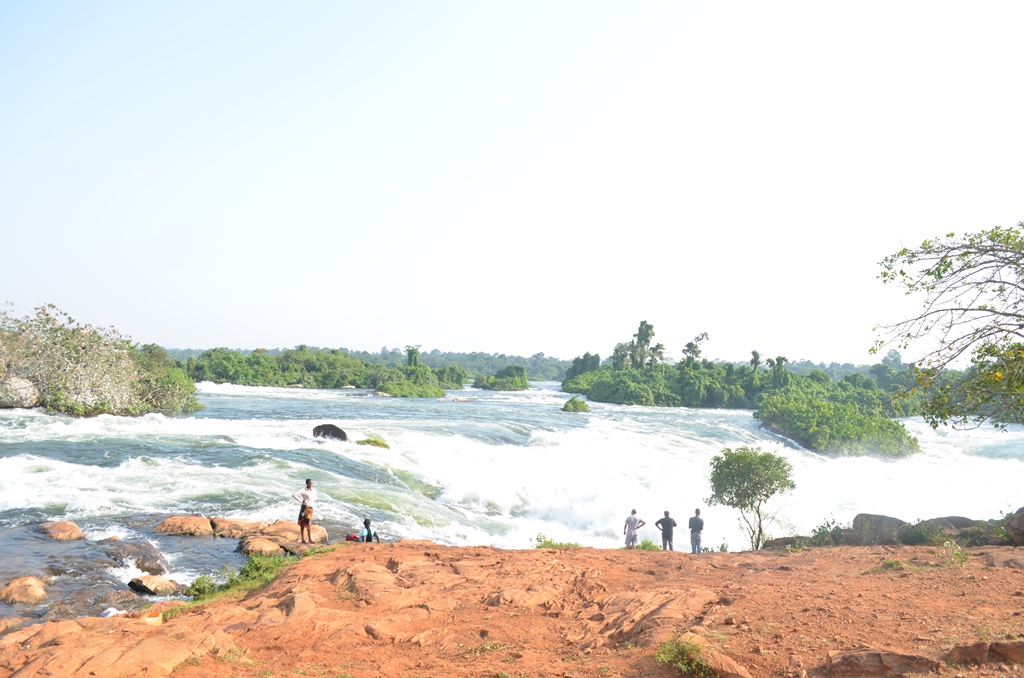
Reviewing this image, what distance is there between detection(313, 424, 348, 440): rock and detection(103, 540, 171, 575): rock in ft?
Result: 47.9

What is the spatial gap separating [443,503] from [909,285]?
15.8 meters

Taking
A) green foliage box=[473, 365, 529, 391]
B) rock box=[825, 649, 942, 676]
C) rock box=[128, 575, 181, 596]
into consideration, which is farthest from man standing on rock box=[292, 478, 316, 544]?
green foliage box=[473, 365, 529, 391]

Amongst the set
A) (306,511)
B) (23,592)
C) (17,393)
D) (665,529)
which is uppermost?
(17,393)

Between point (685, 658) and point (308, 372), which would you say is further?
point (308, 372)

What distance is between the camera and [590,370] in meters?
98.4

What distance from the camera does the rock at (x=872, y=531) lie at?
14323 mm

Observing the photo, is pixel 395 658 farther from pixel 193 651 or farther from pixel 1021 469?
pixel 1021 469

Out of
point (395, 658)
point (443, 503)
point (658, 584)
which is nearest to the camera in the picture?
point (395, 658)

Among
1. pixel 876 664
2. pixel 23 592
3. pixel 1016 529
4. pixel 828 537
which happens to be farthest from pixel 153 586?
pixel 1016 529

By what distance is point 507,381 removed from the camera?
9238cm

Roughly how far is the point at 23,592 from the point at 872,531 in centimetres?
1573

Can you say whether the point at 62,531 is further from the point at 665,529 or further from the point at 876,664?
the point at 876,664

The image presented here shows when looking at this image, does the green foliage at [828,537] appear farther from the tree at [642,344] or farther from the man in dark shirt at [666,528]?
the tree at [642,344]

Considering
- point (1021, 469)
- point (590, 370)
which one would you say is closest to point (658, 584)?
point (1021, 469)
